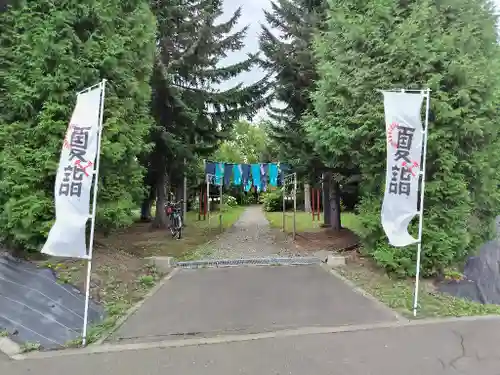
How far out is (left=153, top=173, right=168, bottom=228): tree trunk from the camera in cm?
1513

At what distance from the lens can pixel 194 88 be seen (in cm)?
1443

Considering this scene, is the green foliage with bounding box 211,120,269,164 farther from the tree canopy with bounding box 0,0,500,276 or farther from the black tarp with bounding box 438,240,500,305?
the black tarp with bounding box 438,240,500,305

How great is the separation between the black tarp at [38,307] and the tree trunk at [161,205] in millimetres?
8860

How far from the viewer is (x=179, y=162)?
14.2m

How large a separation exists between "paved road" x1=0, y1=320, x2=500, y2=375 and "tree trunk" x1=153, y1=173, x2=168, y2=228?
1109 cm

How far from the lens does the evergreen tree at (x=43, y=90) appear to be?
21.9ft

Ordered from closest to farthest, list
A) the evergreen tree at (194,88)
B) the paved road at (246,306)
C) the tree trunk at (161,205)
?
the paved road at (246,306), the evergreen tree at (194,88), the tree trunk at (161,205)

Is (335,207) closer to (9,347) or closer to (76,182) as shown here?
(76,182)

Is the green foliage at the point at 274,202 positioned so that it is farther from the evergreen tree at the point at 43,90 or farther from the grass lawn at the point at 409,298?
the evergreen tree at the point at 43,90

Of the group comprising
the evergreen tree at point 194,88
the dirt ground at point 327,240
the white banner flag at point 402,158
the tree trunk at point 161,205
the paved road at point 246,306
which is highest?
the evergreen tree at point 194,88

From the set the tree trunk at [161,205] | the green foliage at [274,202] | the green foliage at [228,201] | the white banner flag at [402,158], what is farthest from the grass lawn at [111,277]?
the green foliage at [228,201]

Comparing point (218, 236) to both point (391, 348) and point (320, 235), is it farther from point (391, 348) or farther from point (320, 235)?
point (391, 348)

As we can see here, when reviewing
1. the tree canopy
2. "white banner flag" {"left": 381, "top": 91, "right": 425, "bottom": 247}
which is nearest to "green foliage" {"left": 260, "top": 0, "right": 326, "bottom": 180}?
the tree canopy

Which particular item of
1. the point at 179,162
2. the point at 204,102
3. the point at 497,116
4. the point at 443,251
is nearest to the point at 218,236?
the point at 179,162
